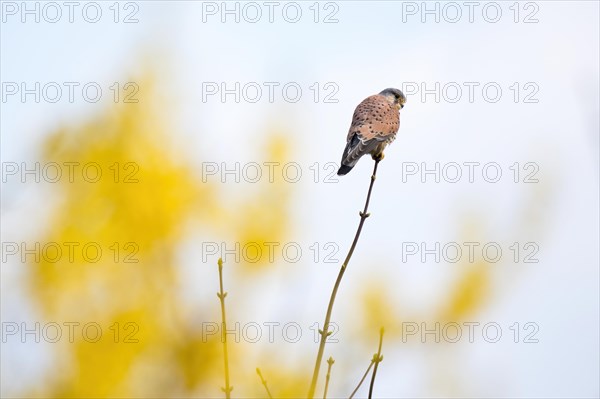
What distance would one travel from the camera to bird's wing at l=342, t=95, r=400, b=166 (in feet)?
6.48

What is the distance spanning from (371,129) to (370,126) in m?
0.01

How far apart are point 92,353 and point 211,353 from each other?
455 mm

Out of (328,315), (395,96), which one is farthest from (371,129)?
(328,315)

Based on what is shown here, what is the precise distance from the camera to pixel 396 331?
9.44 feet

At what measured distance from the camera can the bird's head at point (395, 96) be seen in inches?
93.5

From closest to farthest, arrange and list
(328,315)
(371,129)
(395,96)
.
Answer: (328,315), (371,129), (395,96)

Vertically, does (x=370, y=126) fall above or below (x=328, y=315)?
above

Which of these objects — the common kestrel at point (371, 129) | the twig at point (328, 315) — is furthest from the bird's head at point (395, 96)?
the twig at point (328, 315)

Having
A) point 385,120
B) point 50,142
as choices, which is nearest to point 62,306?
point 50,142

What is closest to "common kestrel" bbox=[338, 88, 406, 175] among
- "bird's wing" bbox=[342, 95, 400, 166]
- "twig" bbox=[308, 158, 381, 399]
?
"bird's wing" bbox=[342, 95, 400, 166]

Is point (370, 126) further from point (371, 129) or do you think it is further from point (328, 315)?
point (328, 315)

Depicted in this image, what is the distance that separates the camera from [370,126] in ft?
6.86

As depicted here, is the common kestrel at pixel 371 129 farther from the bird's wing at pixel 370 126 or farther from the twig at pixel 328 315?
the twig at pixel 328 315

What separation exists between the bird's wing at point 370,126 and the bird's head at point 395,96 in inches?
4.1
